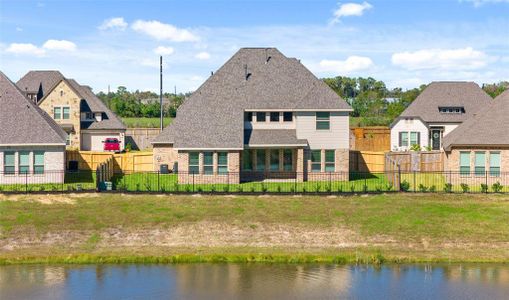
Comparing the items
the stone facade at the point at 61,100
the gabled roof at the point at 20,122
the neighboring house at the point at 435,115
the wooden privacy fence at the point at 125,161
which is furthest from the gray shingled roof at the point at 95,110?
the neighboring house at the point at 435,115

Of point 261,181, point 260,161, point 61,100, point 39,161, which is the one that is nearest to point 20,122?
point 39,161

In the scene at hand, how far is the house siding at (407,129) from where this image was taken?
6531 cm

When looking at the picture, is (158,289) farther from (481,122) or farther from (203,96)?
(481,122)

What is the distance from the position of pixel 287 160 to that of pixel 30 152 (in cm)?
1702

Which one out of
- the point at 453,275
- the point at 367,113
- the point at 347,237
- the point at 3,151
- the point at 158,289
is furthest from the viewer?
the point at 367,113

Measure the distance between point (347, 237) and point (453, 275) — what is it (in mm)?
5866

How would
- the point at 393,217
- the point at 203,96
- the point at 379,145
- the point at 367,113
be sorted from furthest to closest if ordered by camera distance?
the point at 367,113 → the point at 379,145 → the point at 203,96 → the point at 393,217

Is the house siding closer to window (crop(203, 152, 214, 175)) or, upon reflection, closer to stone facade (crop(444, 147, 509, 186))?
stone facade (crop(444, 147, 509, 186))

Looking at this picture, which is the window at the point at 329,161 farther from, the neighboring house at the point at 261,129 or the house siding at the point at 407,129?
the house siding at the point at 407,129

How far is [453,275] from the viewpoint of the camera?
27.4 m

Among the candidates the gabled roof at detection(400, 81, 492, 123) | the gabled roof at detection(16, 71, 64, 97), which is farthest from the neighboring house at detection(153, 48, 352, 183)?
the gabled roof at detection(16, 71, 64, 97)

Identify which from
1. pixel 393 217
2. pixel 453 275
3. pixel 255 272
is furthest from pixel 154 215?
pixel 453 275

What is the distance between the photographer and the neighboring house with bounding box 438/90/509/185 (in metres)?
42.4

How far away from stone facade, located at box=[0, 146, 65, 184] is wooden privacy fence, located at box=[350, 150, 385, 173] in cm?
2278
